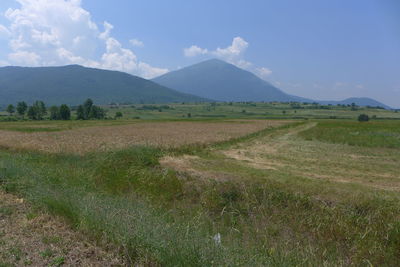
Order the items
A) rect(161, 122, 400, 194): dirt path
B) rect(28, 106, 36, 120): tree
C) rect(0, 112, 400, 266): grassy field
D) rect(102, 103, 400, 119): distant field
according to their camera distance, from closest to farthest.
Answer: rect(0, 112, 400, 266): grassy field < rect(161, 122, 400, 194): dirt path < rect(28, 106, 36, 120): tree < rect(102, 103, 400, 119): distant field

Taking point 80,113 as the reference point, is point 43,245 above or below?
above

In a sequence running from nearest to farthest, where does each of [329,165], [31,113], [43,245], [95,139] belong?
[43,245] < [329,165] < [95,139] < [31,113]

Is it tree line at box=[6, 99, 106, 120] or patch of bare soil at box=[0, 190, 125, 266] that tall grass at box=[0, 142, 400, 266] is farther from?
tree line at box=[6, 99, 106, 120]

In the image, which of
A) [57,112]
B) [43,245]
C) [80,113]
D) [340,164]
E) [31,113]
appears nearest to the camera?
[43,245]

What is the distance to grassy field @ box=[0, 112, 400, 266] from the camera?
5055mm

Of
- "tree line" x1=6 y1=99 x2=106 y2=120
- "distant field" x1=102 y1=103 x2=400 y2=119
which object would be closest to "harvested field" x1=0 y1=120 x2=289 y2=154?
"tree line" x1=6 y1=99 x2=106 y2=120

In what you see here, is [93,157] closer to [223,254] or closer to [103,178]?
[103,178]

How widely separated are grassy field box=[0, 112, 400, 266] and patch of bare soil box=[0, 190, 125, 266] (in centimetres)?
19

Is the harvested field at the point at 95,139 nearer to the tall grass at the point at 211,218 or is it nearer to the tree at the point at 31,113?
the tall grass at the point at 211,218

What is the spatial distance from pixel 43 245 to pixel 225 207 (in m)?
5.36

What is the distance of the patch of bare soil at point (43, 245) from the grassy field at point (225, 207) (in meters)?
0.19

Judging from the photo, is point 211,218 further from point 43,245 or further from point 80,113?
point 80,113

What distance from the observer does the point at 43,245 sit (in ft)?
17.1

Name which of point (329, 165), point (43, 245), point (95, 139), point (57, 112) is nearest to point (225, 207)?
point (43, 245)
